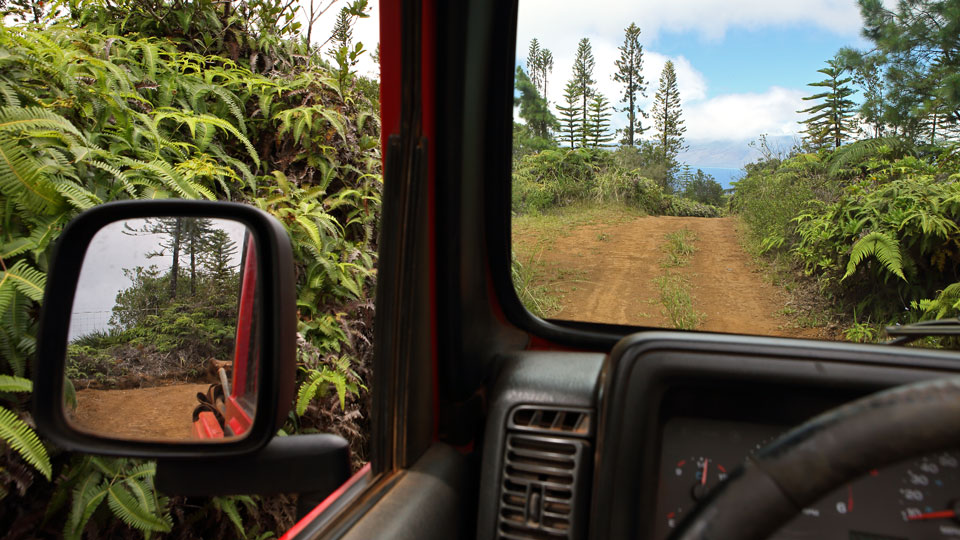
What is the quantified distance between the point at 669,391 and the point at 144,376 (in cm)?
120

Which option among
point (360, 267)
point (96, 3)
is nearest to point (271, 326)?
point (360, 267)

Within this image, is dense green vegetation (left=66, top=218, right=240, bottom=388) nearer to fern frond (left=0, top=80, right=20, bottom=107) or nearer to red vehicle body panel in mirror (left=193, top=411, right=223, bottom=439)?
red vehicle body panel in mirror (left=193, top=411, right=223, bottom=439)

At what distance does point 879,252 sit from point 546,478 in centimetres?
102

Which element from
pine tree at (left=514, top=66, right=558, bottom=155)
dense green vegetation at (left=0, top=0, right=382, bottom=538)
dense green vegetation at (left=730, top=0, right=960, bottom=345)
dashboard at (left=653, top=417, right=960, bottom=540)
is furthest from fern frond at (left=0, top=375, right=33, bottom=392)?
dense green vegetation at (left=730, top=0, right=960, bottom=345)

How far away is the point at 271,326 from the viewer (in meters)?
1.20

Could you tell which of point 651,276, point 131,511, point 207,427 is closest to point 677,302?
point 651,276

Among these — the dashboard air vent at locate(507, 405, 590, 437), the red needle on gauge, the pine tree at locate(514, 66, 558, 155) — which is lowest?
the red needle on gauge

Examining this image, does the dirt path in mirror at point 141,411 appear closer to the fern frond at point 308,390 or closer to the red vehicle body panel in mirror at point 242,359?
the red vehicle body panel in mirror at point 242,359

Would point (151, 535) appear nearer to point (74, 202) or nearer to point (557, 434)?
point (74, 202)

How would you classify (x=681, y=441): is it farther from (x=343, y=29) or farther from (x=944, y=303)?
(x=343, y=29)

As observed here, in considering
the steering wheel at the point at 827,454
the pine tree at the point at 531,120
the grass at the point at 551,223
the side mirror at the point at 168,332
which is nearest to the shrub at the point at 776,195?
the grass at the point at 551,223

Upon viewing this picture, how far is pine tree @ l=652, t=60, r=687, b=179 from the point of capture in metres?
1.77

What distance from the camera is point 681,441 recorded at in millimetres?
1429

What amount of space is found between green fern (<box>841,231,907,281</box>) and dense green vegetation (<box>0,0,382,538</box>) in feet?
5.18
